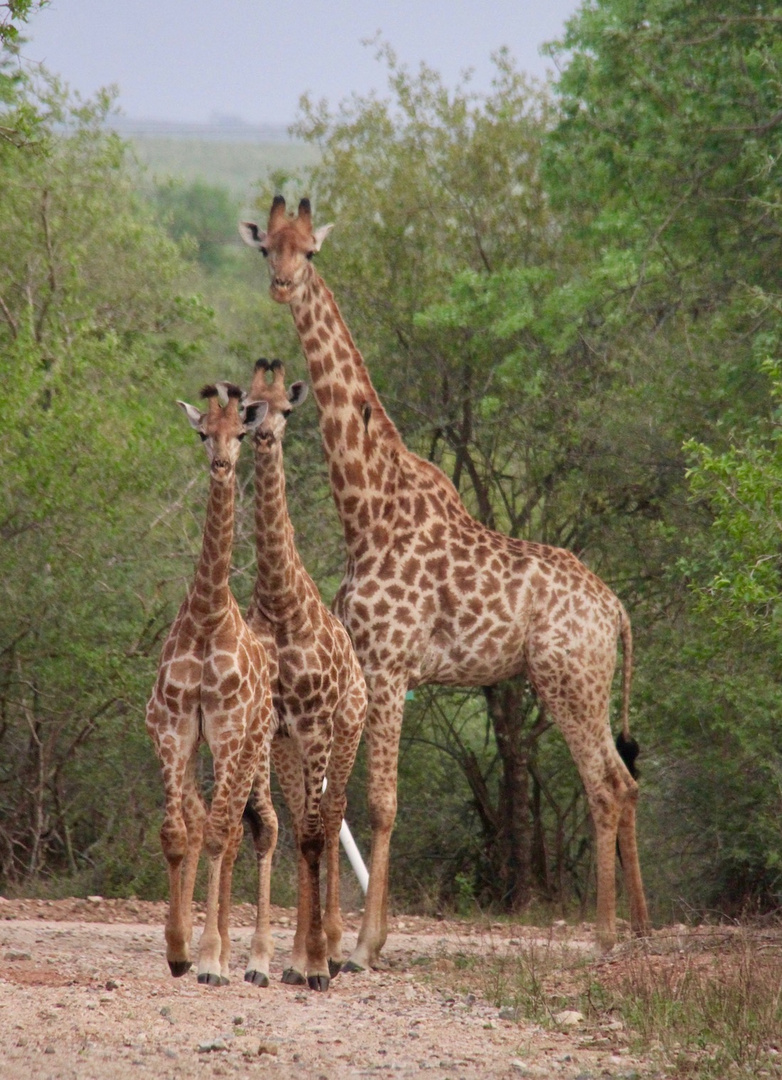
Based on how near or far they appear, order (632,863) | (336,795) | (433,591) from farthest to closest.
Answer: (632,863)
(433,591)
(336,795)

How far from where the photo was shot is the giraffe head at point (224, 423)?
7.56 metres

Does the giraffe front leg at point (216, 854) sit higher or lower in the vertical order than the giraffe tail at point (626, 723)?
lower

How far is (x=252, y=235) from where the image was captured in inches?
397

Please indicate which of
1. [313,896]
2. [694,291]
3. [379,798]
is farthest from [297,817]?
[694,291]

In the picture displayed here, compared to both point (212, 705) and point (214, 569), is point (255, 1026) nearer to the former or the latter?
point (212, 705)

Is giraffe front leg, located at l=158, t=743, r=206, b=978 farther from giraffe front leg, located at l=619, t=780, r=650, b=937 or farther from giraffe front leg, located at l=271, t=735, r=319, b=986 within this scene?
giraffe front leg, located at l=619, t=780, r=650, b=937

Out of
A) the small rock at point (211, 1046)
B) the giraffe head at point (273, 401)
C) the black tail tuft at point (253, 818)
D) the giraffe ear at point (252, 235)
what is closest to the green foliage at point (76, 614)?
the giraffe ear at point (252, 235)

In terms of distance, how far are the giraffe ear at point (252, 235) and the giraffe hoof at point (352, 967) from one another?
4464 millimetres

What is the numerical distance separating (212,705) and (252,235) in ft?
11.9

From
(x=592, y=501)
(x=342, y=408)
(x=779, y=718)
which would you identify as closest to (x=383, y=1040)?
(x=342, y=408)

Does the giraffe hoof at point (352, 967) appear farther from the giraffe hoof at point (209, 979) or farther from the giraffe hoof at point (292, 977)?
the giraffe hoof at point (209, 979)

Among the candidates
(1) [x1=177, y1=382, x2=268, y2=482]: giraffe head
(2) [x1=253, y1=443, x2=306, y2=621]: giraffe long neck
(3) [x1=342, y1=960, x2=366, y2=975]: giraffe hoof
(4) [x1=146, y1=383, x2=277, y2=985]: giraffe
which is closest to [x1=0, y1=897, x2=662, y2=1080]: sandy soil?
(3) [x1=342, y1=960, x2=366, y2=975]: giraffe hoof

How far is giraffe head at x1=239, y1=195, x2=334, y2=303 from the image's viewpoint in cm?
1004

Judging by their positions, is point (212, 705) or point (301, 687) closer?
point (212, 705)
